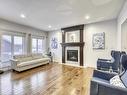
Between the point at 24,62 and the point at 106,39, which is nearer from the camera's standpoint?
the point at 24,62

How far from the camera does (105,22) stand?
4934 mm

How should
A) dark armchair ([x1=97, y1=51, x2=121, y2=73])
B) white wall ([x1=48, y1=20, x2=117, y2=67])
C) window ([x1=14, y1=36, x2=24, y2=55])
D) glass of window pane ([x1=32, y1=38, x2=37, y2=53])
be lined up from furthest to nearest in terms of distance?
1. glass of window pane ([x1=32, y1=38, x2=37, y2=53])
2. window ([x1=14, y1=36, x2=24, y2=55])
3. white wall ([x1=48, y1=20, x2=117, y2=67])
4. dark armchair ([x1=97, y1=51, x2=121, y2=73])

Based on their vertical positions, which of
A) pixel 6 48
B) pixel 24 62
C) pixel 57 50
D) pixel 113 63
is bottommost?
pixel 24 62

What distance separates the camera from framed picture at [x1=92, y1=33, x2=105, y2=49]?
4949 millimetres

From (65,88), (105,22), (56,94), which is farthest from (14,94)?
(105,22)

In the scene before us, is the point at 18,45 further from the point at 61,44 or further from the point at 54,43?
the point at 61,44

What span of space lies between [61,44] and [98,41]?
265 cm

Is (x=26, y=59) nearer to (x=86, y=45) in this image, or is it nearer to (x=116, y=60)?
(x=86, y=45)

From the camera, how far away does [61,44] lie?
22.1 ft

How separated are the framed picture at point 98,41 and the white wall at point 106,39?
0.17m

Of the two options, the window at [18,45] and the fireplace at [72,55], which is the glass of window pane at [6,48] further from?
the fireplace at [72,55]

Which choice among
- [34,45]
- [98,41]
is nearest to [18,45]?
[34,45]

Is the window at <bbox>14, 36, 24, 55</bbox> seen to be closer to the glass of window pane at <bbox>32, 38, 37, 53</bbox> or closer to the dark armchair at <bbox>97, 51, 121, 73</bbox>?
the glass of window pane at <bbox>32, 38, 37, 53</bbox>

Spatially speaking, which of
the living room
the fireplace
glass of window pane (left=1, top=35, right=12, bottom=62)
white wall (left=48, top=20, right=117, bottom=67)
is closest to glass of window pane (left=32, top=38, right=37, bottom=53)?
the living room
